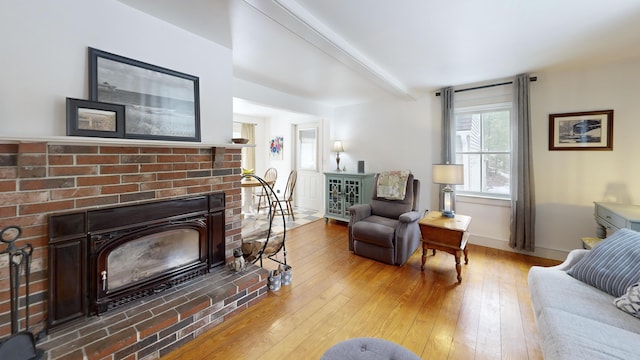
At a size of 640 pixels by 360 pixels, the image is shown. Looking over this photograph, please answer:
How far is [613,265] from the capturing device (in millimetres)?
1573

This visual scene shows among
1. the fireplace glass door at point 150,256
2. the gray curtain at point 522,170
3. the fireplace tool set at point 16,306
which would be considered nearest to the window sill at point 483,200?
the gray curtain at point 522,170

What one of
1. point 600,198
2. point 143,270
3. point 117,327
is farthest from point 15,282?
point 600,198

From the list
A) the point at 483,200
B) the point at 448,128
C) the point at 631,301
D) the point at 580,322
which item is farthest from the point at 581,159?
the point at 580,322

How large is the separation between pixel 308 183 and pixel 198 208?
378cm

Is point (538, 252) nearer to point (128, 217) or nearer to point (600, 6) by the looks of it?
point (600, 6)

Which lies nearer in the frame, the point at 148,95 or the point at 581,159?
the point at 148,95

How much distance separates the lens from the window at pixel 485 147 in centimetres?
350

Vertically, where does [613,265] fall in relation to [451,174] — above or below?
below

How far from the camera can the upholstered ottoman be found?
3.70 ft

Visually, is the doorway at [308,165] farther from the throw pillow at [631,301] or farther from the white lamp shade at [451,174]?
the throw pillow at [631,301]

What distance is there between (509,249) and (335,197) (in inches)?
108

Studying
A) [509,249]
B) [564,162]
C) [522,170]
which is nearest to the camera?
[564,162]

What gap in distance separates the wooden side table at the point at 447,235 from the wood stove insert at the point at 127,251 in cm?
217

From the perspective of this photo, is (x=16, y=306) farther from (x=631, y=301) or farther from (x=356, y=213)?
(x=631, y=301)
